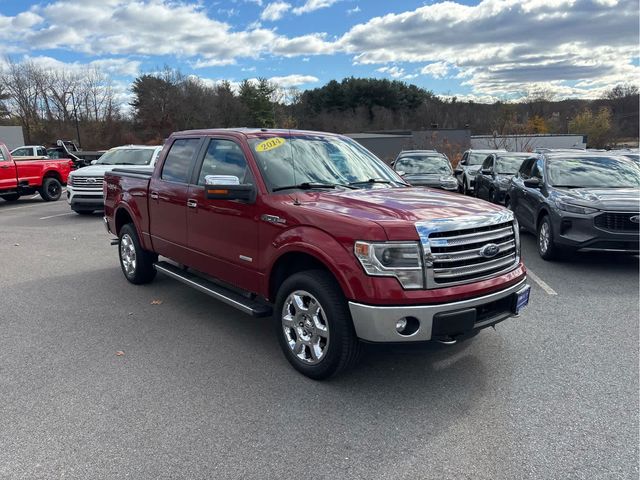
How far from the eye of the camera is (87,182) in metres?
13.0

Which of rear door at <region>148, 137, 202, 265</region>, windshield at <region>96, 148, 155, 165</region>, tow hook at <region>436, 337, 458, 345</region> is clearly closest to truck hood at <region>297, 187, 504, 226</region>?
tow hook at <region>436, 337, 458, 345</region>

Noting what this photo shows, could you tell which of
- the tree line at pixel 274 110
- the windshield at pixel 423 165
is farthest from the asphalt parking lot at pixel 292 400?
the tree line at pixel 274 110

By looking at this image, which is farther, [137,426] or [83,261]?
[83,261]

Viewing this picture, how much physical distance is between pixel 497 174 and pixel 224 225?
10318 mm

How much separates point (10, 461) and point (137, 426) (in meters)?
0.72

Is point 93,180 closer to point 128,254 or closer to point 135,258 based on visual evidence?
point 128,254

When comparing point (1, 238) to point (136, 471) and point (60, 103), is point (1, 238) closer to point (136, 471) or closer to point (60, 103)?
point (136, 471)

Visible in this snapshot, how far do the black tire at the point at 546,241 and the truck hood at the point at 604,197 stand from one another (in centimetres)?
52

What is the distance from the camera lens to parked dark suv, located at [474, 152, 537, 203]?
12.1 metres

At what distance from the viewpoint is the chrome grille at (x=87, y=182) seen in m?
13.0

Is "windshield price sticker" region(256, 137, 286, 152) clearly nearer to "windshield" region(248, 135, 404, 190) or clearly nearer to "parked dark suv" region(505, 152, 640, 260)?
"windshield" region(248, 135, 404, 190)

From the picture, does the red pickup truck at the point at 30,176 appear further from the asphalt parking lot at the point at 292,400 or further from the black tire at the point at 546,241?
the black tire at the point at 546,241

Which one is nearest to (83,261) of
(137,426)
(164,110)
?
(137,426)

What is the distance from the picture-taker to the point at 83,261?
8188mm
